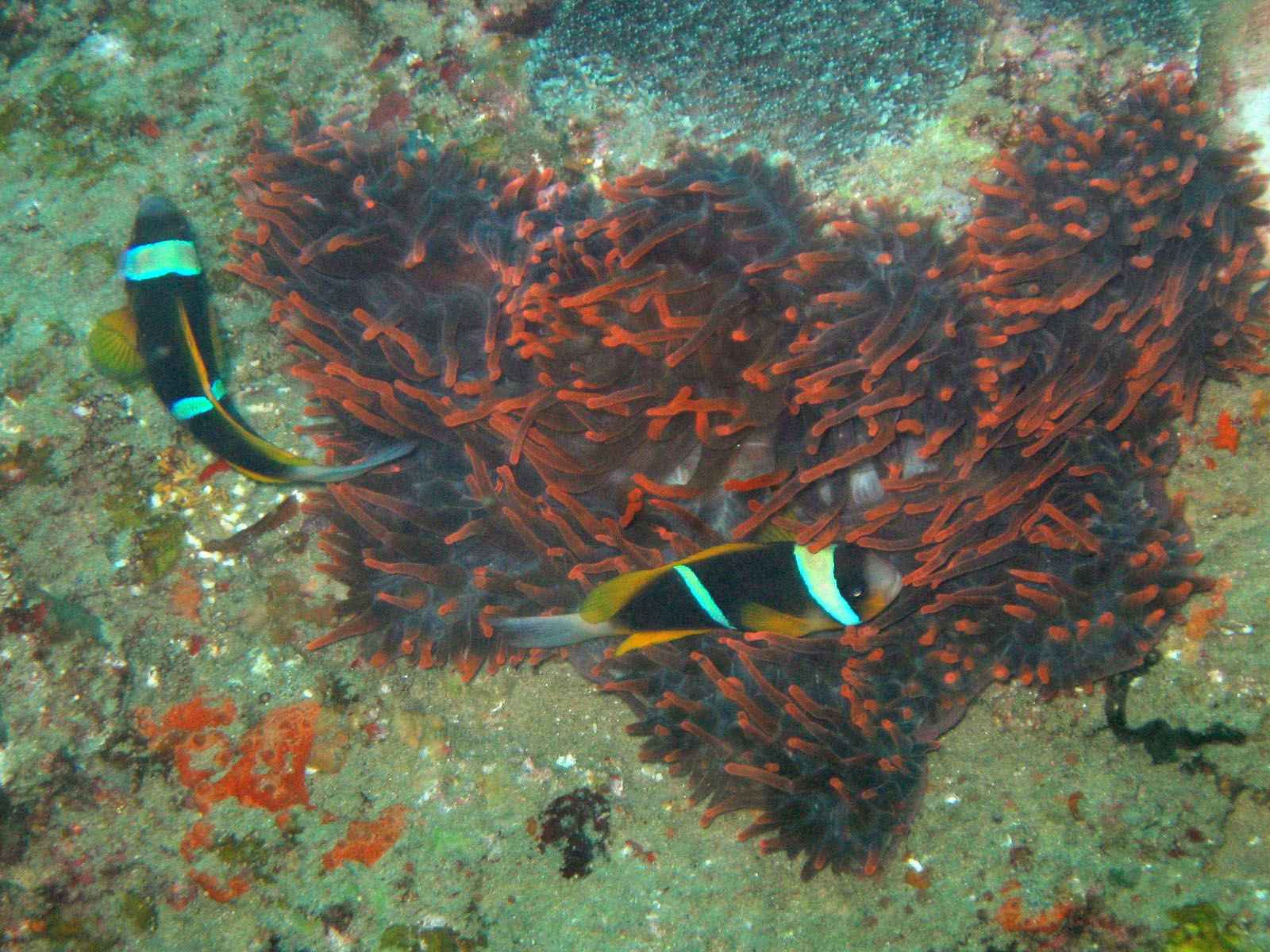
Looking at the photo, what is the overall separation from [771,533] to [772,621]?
1.27 feet

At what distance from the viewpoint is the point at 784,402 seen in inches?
101

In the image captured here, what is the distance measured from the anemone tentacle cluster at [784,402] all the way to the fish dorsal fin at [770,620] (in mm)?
242

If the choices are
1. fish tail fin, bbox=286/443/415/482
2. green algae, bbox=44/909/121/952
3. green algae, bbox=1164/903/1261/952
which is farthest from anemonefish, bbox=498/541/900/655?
green algae, bbox=44/909/121/952

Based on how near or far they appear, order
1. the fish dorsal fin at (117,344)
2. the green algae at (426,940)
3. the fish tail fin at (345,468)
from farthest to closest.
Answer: the fish dorsal fin at (117,344)
the fish tail fin at (345,468)
the green algae at (426,940)

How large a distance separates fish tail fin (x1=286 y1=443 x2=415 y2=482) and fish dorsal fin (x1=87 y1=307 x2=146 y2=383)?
3.16 ft

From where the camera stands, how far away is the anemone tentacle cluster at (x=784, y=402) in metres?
2.36

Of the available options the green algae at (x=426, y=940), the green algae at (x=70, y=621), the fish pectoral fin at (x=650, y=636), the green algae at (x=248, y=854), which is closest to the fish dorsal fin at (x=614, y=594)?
the fish pectoral fin at (x=650, y=636)

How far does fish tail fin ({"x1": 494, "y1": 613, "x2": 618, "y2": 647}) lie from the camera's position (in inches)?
95.4

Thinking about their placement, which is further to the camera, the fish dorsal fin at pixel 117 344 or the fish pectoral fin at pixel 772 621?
the fish dorsal fin at pixel 117 344

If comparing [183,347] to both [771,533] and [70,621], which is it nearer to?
[70,621]

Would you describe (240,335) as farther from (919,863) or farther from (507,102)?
(919,863)

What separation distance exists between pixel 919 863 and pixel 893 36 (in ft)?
9.48

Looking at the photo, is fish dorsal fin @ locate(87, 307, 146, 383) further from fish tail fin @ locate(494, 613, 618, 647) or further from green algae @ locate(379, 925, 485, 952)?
green algae @ locate(379, 925, 485, 952)

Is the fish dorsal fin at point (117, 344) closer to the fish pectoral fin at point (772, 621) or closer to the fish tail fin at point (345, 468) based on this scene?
the fish tail fin at point (345, 468)
